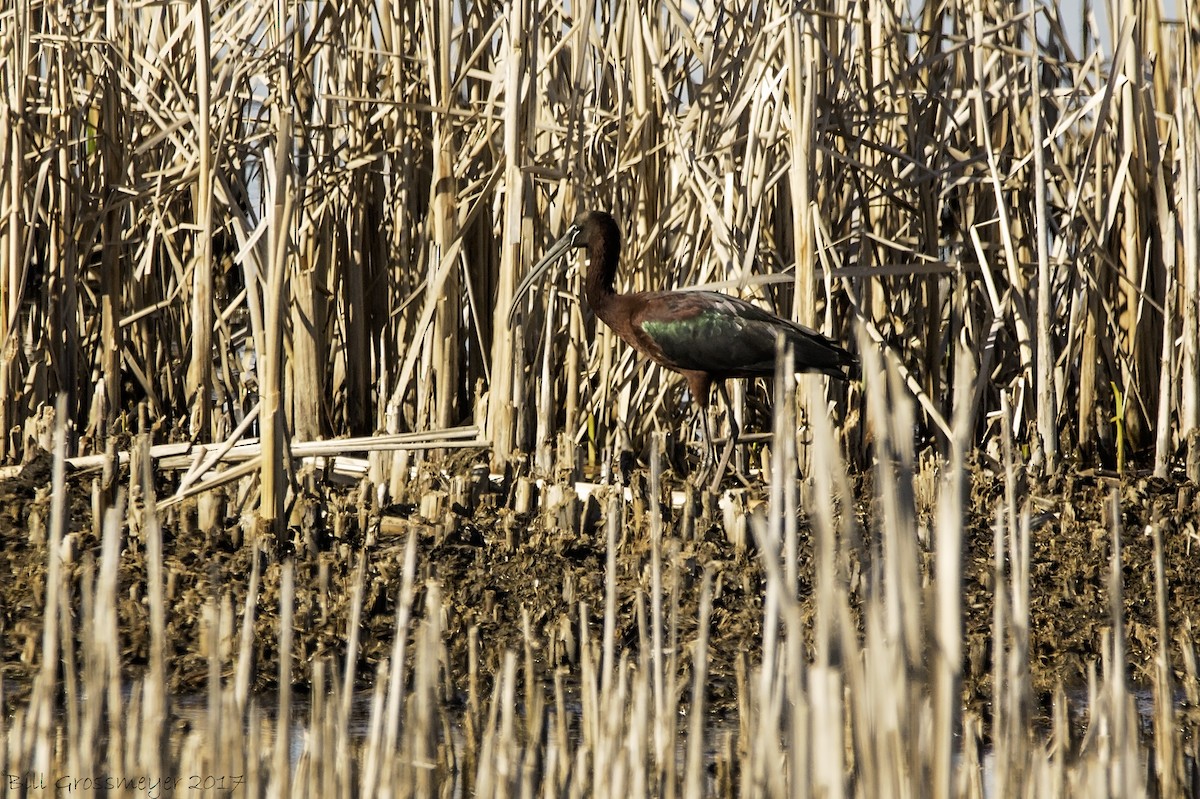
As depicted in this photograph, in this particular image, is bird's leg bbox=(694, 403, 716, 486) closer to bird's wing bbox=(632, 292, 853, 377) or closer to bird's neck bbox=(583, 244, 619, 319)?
bird's wing bbox=(632, 292, 853, 377)

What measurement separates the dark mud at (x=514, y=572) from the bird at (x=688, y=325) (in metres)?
0.54

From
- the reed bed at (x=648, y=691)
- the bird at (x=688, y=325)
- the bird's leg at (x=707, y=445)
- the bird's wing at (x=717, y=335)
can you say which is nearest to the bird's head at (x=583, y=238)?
the bird at (x=688, y=325)

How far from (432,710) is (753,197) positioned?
11.2ft

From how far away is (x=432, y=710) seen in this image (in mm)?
2303

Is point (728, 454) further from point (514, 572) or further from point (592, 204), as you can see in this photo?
point (514, 572)

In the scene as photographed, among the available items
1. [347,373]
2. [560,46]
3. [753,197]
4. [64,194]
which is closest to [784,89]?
[753,197]

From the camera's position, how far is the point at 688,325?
5.35 meters

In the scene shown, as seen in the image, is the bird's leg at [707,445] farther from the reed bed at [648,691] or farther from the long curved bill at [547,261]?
the reed bed at [648,691]

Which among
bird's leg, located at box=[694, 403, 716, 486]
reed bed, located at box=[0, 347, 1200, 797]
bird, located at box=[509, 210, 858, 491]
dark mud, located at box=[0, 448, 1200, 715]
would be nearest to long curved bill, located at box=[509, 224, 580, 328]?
bird, located at box=[509, 210, 858, 491]

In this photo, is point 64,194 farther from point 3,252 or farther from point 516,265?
point 516,265

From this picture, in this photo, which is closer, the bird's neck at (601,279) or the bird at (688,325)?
the bird at (688,325)

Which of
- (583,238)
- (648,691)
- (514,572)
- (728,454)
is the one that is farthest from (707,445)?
(648,691)

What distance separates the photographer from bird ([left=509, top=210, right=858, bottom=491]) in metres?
5.34

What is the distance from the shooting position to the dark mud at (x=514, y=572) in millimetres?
3684
